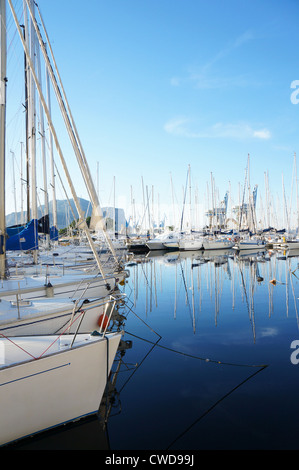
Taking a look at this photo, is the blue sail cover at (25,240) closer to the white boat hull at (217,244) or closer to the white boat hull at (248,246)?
the white boat hull at (248,246)

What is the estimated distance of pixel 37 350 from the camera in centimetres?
618

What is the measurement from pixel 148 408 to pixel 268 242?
59729 millimetres

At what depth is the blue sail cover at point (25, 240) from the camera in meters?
13.4

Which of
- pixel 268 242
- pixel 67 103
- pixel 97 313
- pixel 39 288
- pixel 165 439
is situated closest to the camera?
pixel 165 439

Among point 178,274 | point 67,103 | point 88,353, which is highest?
point 67,103

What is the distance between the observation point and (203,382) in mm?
8109

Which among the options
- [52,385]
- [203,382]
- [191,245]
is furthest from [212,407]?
[191,245]

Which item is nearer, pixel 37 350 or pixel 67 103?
pixel 37 350

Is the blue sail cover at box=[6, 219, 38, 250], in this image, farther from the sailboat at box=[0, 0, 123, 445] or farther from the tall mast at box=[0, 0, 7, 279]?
the sailboat at box=[0, 0, 123, 445]

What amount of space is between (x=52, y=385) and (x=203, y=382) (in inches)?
161

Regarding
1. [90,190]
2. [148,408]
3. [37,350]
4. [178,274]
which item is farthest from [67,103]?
[178,274]

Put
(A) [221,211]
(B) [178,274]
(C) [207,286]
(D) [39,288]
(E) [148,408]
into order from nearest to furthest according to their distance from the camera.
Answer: (E) [148,408], (D) [39,288], (C) [207,286], (B) [178,274], (A) [221,211]

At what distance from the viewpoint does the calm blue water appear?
595 centimetres

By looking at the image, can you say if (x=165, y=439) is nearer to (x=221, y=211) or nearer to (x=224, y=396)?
(x=224, y=396)
